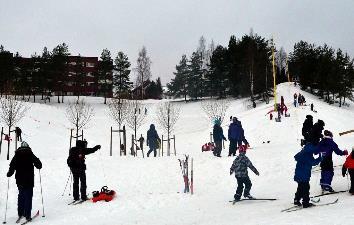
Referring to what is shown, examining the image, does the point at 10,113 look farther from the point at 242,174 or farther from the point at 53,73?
the point at 53,73

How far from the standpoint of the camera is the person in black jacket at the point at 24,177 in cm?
987

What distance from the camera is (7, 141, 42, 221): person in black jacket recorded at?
9867mm

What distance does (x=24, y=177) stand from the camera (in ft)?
32.9

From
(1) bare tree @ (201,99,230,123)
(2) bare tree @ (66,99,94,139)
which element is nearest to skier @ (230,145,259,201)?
(2) bare tree @ (66,99,94,139)

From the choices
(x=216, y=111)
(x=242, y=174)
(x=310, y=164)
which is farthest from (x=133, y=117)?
(x=310, y=164)

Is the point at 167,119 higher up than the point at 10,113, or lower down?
lower down

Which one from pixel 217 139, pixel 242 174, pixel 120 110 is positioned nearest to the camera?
pixel 242 174

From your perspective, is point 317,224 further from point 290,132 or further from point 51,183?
point 290,132

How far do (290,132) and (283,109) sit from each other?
4810 millimetres

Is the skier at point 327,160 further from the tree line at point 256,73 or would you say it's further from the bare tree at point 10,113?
the tree line at point 256,73

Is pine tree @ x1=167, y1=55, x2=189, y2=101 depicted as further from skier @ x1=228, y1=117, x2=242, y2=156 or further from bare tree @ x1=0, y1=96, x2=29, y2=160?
skier @ x1=228, y1=117, x2=242, y2=156

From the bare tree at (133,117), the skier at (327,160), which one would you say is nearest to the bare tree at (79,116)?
the bare tree at (133,117)

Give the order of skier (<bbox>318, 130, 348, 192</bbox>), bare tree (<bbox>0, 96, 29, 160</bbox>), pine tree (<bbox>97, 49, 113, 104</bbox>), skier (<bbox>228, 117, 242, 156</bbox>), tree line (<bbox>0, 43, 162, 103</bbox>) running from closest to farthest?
skier (<bbox>318, 130, 348, 192</bbox>) < skier (<bbox>228, 117, 242, 156</bbox>) < bare tree (<bbox>0, 96, 29, 160</bbox>) < tree line (<bbox>0, 43, 162, 103</bbox>) < pine tree (<bbox>97, 49, 113, 104</bbox>)

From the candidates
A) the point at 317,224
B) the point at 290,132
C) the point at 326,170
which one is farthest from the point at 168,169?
the point at 290,132
